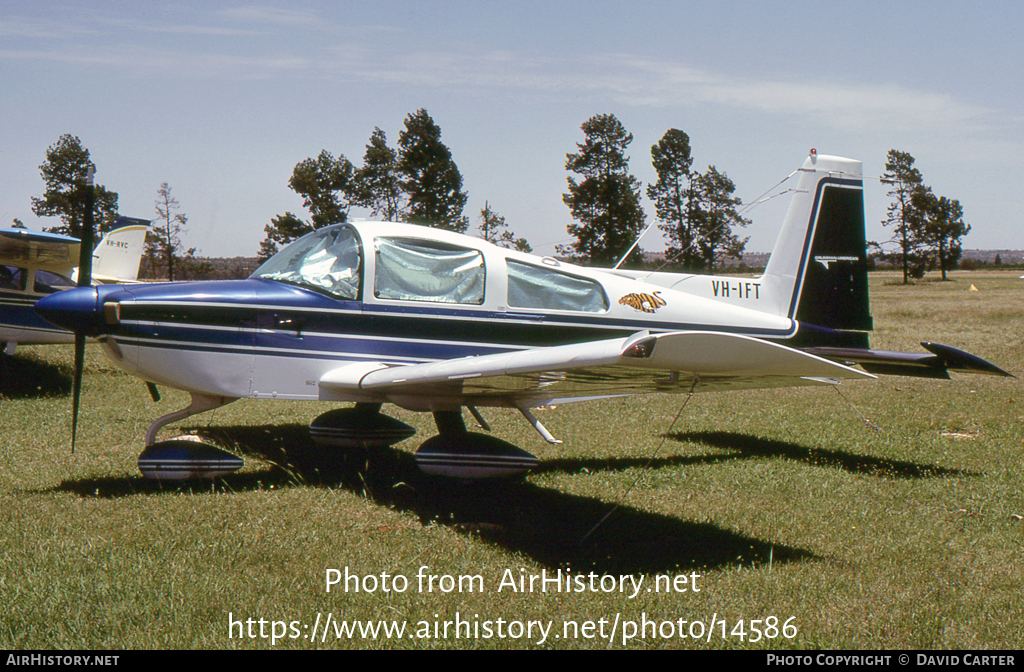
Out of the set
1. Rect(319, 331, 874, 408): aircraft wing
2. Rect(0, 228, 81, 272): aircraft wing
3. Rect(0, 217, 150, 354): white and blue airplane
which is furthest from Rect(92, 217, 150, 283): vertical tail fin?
Rect(319, 331, 874, 408): aircraft wing

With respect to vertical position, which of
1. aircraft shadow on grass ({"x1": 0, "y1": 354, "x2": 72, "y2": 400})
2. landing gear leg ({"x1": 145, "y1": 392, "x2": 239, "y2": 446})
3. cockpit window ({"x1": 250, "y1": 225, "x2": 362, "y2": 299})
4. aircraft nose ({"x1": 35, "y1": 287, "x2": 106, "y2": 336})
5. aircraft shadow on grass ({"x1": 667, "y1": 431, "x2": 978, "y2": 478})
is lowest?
aircraft shadow on grass ({"x1": 0, "y1": 354, "x2": 72, "y2": 400})

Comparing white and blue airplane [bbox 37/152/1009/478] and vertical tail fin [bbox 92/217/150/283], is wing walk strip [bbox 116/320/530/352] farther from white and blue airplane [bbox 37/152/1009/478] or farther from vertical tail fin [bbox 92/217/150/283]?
vertical tail fin [bbox 92/217/150/283]

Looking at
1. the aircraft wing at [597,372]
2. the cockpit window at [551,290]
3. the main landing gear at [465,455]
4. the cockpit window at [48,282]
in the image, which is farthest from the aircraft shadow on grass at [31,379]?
the cockpit window at [551,290]

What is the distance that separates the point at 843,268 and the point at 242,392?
19.7ft

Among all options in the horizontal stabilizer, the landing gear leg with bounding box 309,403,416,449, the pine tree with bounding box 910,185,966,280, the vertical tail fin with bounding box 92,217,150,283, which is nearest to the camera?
the horizontal stabilizer

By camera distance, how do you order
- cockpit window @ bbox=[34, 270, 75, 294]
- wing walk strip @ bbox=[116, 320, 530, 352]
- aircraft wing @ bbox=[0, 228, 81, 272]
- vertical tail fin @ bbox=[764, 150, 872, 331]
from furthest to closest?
cockpit window @ bbox=[34, 270, 75, 294]
aircraft wing @ bbox=[0, 228, 81, 272]
vertical tail fin @ bbox=[764, 150, 872, 331]
wing walk strip @ bbox=[116, 320, 530, 352]

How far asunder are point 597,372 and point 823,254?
479 centimetres

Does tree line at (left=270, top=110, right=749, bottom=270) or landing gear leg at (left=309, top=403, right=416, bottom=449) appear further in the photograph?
tree line at (left=270, top=110, right=749, bottom=270)

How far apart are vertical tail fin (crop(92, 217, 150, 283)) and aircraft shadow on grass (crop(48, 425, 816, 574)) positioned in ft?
41.4

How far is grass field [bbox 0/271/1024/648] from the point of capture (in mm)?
3373

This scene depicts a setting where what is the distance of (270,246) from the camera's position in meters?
59.4

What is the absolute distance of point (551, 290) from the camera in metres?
6.57

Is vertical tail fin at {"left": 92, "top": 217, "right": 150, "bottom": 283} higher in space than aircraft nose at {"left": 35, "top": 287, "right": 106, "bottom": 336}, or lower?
higher

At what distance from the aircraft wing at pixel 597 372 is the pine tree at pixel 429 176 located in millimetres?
48129
